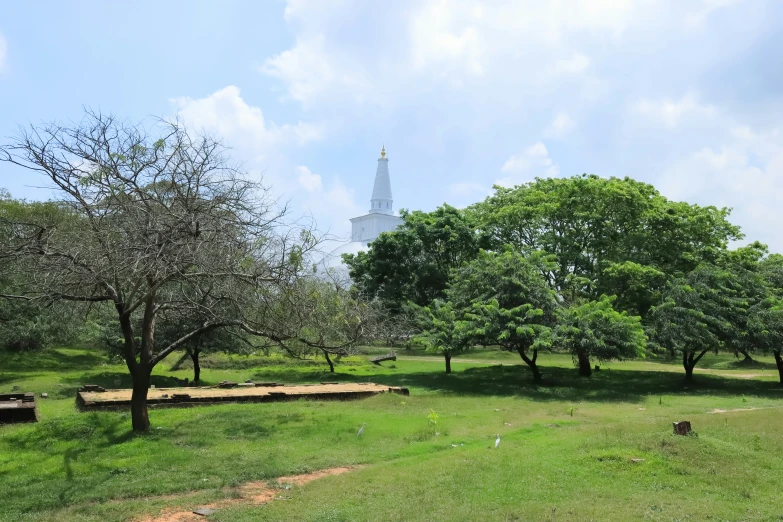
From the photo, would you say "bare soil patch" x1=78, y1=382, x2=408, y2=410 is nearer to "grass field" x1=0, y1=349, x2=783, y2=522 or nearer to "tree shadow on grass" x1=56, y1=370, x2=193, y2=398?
"grass field" x1=0, y1=349, x2=783, y2=522

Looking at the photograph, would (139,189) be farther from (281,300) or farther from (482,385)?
(482,385)

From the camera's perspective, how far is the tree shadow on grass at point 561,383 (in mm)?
21911

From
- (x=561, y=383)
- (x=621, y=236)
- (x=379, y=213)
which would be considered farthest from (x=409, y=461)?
(x=379, y=213)

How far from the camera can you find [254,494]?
886 centimetres

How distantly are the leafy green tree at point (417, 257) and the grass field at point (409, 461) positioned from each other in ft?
54.3

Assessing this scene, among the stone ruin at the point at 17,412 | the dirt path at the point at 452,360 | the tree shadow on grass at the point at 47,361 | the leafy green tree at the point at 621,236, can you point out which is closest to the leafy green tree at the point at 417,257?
the dirt path at the point at 452,360

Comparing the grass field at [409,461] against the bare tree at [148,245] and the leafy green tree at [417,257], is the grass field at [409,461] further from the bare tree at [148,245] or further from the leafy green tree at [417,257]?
the leafy green tree at [417,257]

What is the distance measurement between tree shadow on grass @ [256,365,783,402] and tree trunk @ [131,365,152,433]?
39.5 ft

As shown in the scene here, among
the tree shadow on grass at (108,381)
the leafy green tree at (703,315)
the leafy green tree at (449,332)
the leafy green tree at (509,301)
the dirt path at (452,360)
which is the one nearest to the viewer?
the tree shadow on grass at (108,381)

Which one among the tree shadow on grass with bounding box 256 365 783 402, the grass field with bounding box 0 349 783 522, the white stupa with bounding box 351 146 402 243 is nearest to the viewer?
the grass field with bounding box 0 349 783 522

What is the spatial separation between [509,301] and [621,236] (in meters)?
8.31

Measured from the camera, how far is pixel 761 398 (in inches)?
831

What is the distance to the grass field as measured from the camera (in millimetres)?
7891

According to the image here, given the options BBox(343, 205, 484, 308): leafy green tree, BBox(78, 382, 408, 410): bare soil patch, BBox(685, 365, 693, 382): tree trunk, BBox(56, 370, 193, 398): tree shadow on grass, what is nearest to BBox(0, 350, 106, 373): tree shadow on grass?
BBox(56, 370, 193, 398): tree shadow on grass
